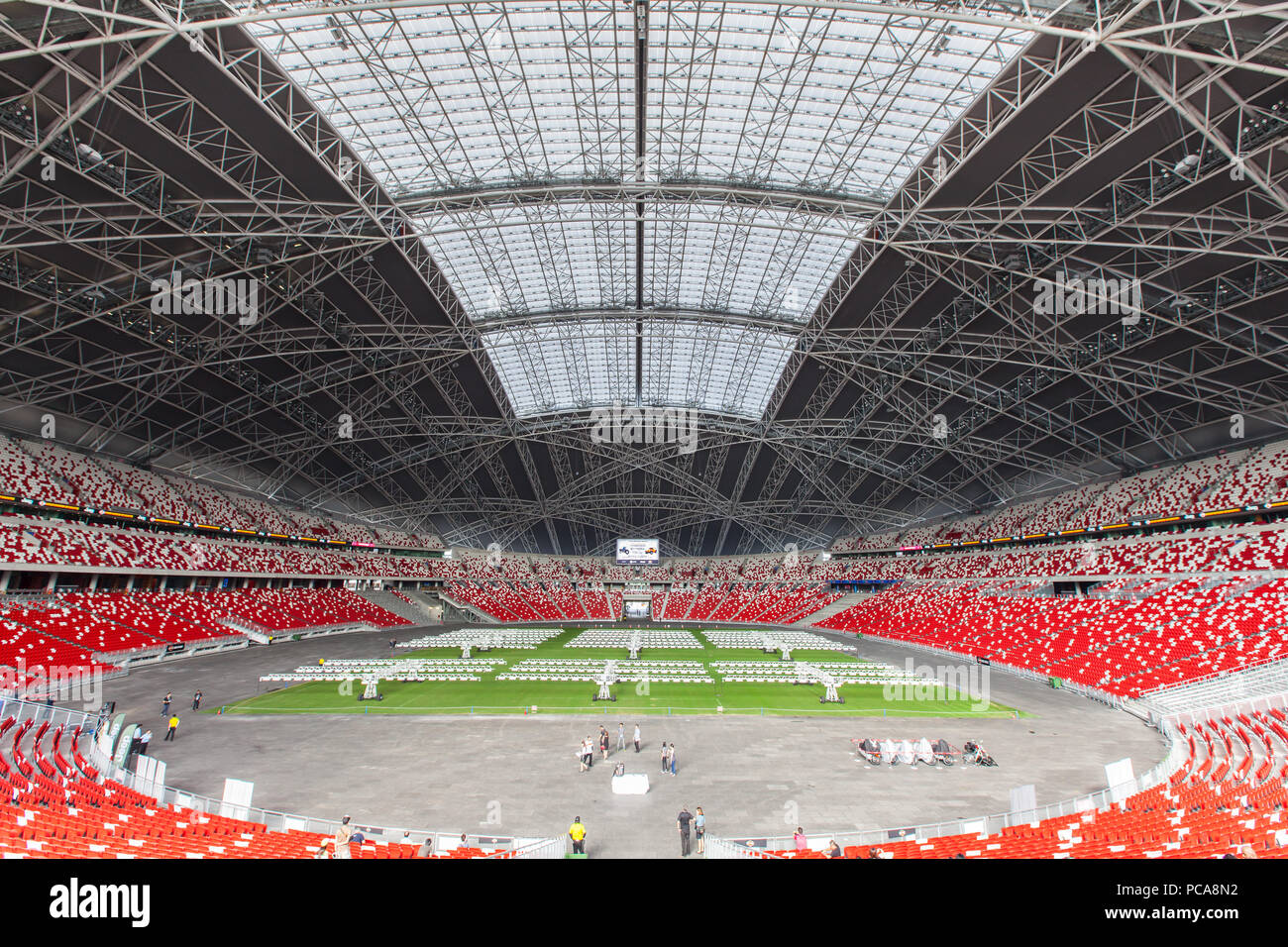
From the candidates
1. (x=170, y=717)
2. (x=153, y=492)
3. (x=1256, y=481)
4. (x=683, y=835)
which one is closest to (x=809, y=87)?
(x=683, y=835)

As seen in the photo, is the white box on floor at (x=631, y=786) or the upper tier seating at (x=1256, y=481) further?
the upper tier seating at (x=1256, y=481)

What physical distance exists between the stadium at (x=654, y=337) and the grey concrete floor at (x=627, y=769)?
0.21 metres

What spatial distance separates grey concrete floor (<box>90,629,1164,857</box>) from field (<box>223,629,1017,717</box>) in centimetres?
145

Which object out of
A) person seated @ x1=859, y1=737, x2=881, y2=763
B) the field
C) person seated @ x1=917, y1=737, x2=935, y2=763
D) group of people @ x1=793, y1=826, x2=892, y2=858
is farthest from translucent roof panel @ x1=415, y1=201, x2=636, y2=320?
group of people @ x1=793, y1=826, x2=892, y2=858

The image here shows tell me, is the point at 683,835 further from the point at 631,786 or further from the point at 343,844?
the point at 343,844

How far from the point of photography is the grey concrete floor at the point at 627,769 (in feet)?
50.0

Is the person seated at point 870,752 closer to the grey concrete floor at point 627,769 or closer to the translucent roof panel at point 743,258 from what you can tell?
the grey concrete floor at point 627,769

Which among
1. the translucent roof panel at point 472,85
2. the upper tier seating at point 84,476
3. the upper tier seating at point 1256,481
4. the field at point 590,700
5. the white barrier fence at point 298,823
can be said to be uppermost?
the translucent roof panel at point 472,85

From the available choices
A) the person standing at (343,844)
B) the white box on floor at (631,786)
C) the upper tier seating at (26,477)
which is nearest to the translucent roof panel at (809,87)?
the white box on floor at (631,786)

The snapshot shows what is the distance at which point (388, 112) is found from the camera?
1014 inches

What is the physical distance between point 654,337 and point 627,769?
36.2 metres
